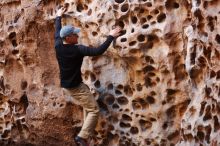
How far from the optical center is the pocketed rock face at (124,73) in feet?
15.0

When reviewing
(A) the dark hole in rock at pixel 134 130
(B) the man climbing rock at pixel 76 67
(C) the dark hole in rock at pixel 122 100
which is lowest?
(A) the dark hole in rock at pixel 134 130

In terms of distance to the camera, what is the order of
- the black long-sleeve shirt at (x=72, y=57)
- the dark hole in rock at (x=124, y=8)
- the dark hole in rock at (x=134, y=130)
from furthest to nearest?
the dark hole in rock at (x=134, y=130), the dark hole in rock at (x=124, y=8), the black long-sleeve shirt at (x=72, y=57)

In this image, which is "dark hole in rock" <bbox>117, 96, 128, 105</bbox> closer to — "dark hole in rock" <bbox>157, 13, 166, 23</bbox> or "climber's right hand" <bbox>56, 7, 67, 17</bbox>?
"dark hole in rock" <bbox>157, 13, 166, 23</bbox>

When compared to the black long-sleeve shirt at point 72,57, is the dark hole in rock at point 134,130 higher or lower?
lower

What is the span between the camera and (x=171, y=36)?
16.9ft

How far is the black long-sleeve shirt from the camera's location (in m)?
5.13

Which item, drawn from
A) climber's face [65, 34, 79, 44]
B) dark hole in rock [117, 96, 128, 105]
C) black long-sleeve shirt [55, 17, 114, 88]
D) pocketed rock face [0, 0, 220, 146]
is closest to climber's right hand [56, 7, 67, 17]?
pocketed rock face [0, 0, 220, 146]

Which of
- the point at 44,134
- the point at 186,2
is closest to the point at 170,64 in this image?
the point at 186,2

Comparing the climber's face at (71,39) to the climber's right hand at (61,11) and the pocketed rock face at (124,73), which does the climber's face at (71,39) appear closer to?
the pocketed rock face at (124,73)

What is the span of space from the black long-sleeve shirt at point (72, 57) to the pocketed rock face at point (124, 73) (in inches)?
14.2

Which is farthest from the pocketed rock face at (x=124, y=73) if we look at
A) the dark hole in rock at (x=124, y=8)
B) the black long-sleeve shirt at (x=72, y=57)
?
the black long-sleeve shirt at (x=72, y=57)

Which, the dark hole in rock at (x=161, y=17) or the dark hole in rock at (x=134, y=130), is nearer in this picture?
the dark hole in rock at (x=161, y=17)

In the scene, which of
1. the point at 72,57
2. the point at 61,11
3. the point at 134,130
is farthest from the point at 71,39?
the point at 134,130

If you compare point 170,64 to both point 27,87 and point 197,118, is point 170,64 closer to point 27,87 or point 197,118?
point 197,118
